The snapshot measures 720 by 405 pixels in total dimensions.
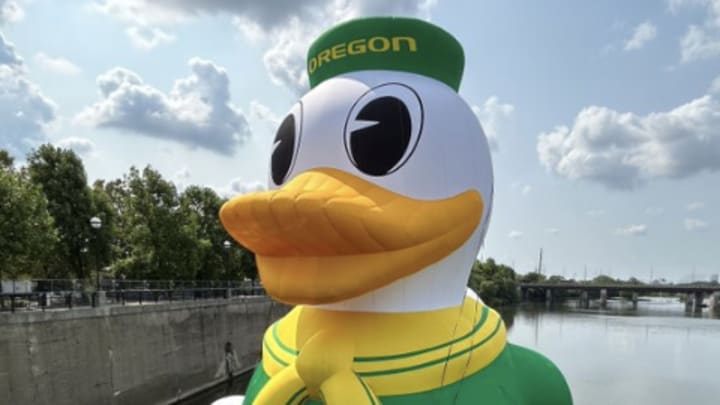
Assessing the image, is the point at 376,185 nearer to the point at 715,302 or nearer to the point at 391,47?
the point at 391,47

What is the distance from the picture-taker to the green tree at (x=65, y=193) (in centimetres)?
2191

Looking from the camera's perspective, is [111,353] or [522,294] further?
[522,294]

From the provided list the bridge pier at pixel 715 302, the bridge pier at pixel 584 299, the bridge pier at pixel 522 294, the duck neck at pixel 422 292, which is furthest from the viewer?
the bridge pier at pixel 584 299

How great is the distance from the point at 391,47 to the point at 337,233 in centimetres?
170

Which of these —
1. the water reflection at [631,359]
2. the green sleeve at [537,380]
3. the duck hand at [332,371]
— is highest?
the duck hand at [332,371]

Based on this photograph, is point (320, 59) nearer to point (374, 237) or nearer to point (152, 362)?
point (374, 237)

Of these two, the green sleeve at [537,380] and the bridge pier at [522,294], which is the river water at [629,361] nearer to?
the green sleeve at [537,380]

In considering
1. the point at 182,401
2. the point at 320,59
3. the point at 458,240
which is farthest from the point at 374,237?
the point at 182,401

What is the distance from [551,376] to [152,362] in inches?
596

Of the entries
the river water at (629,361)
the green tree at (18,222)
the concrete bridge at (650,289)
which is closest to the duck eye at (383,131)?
the green tree at (18,222)

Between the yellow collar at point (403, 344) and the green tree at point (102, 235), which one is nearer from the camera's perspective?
the yellow collar at point (403, 344)

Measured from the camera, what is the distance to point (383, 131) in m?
3.75

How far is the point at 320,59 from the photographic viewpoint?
15.1ft

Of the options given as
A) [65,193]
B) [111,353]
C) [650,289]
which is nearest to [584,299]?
[650,289]
